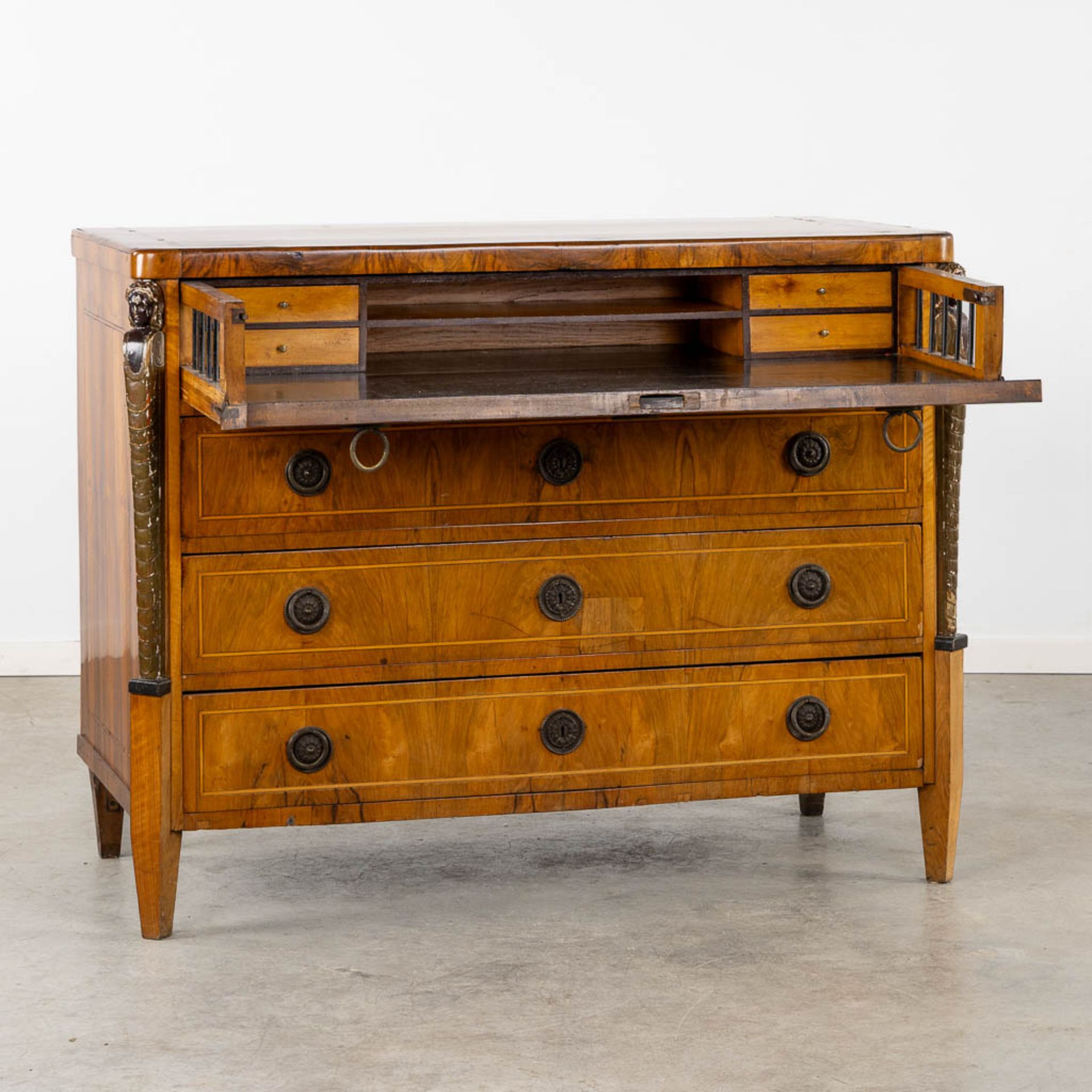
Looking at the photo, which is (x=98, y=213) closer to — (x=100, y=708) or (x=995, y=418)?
(x=100, y=708)

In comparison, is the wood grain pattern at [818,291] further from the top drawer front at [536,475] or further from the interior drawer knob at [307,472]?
the interior drawer knob at [307,472]

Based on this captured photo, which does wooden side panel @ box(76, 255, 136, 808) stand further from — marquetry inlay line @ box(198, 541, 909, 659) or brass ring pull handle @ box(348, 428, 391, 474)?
brass ring pull handle @ box(348, 428, 391, 474)

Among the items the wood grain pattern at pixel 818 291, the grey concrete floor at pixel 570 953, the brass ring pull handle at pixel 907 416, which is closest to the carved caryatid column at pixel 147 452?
the grey concrete floor at pixel 570 953

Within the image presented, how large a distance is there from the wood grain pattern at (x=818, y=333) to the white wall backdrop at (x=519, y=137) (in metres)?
2.11

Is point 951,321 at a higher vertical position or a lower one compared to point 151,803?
higher

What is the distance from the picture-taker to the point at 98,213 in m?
6.06

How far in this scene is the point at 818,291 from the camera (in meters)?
4.08

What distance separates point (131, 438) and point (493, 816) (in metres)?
1.52

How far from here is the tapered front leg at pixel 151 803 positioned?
3.80 meters

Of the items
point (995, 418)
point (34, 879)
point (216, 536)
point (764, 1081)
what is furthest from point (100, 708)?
point (995, 418)

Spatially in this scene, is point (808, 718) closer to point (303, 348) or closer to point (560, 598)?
point (560, 598)

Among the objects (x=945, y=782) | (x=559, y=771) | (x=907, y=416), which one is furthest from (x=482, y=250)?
(x=945, y=782)

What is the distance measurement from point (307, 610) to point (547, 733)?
1.81 feet

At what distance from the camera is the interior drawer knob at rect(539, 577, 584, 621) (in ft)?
12.9
